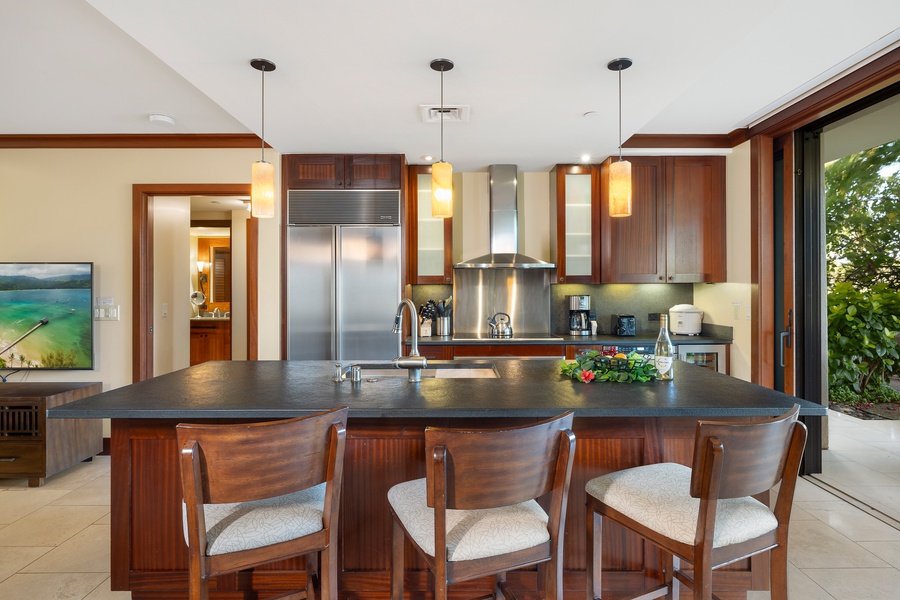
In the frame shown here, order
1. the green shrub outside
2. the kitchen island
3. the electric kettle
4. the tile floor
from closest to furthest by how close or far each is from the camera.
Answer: the kitchen island < the tile floor < the electric kettle < the green shrub outside

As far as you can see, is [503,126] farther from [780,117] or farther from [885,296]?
[885,296]

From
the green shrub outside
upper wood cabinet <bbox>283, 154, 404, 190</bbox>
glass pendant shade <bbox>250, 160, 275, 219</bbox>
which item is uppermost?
upper wood cabinet <bbox>283, 154, 404, 190</bbox>

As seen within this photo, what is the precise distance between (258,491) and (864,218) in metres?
4.47

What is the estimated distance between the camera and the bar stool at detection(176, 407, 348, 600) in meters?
1.31

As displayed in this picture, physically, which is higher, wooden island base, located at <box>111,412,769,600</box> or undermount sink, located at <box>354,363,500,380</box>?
undermount sink, located at <box>354,363,500,380</box>

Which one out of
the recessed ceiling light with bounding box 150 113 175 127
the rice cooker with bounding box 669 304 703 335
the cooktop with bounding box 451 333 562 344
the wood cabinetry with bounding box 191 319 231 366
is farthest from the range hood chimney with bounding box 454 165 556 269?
the wood cabinetry with bounding box 191 319 231 366

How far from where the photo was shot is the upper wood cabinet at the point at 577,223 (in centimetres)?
443

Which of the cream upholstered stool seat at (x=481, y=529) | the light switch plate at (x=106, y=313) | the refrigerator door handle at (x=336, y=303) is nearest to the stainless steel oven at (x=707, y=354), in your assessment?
the refrigerator door handle at (x=336, y=303)

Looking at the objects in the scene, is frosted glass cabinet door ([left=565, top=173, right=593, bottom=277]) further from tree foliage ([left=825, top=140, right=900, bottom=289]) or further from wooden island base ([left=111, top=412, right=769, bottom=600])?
wooden island base ([left=111, top=412, right=769, bottom=600])

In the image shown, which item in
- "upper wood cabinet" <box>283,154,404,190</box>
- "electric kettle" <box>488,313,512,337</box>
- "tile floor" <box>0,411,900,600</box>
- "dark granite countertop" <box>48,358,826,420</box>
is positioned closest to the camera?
"dark granite countertop" <box>48,358,826,420</box>

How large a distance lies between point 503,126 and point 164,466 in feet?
8.98

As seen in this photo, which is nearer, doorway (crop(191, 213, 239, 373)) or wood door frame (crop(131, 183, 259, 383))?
wood door frame (crop(131, 183, 259, 383))

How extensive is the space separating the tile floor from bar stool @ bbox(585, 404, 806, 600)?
0.83 m

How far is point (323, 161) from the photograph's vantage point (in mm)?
4141
